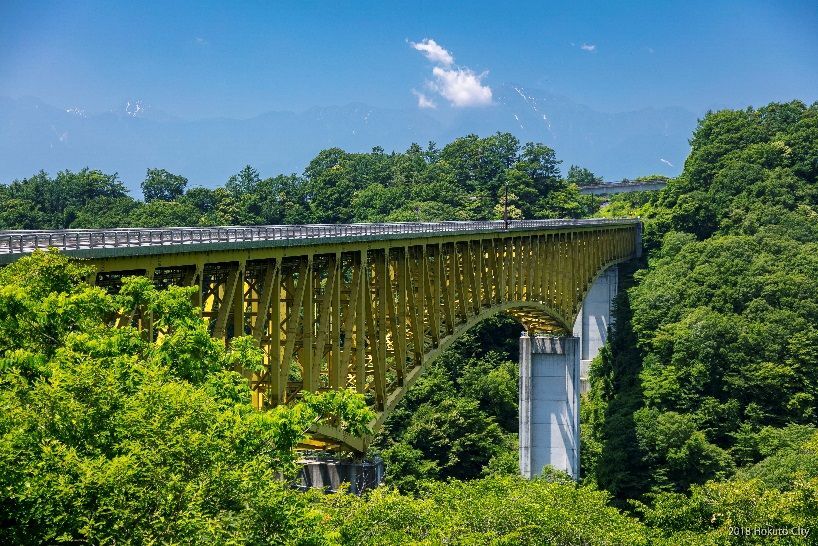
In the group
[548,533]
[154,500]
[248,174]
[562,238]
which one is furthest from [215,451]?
[248,174]

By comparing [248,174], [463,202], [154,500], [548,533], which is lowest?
[548,533]

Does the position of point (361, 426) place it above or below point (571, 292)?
below

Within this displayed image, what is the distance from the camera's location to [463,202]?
115625mm

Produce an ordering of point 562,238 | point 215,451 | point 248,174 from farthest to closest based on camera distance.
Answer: point 248,174
point 562,238
point 215,451

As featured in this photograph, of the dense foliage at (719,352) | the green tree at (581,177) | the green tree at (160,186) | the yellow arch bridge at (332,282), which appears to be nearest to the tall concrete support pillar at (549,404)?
the dense foliage at (719,352)

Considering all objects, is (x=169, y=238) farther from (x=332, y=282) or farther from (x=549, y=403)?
(x=549, y=403)

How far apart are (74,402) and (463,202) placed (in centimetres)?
10272

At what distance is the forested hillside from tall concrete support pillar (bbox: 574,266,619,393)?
93.2 inches

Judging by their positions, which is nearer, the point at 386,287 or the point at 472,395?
the point at 386,287

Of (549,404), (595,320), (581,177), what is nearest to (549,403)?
(549,404)

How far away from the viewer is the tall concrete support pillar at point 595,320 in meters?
85.8

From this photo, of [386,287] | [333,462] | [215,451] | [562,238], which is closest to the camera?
[215,451]

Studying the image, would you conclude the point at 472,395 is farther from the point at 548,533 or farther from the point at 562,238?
the point at 548,533

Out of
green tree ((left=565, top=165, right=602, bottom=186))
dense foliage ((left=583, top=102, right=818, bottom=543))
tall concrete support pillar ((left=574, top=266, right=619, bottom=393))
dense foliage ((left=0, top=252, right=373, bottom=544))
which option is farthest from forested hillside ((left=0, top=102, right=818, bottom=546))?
green tree ((left=565, top=165, right=602, bottom=186))
